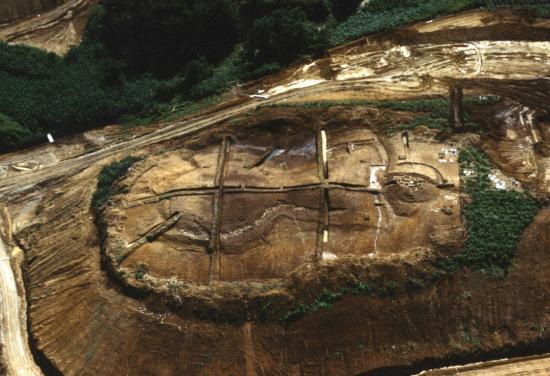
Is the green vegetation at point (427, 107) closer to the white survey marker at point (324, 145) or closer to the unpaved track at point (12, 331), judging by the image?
the white survey marker at point (324, 145)

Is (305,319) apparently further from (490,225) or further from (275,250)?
(490,225)

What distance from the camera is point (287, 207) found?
23.8 meters

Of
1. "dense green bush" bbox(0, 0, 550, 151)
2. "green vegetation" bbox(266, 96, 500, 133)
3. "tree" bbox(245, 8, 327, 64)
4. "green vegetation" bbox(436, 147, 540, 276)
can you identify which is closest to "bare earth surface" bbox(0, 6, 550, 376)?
"green vegetation" bbox(436, 147, 540, 276)

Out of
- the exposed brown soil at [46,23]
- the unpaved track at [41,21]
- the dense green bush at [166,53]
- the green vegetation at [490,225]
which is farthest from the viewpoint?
the unpaved track at [41,21]

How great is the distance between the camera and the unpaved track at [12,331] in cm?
2330

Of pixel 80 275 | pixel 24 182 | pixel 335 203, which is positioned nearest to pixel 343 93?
pixel 335 203

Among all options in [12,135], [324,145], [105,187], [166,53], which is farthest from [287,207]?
[12,135]

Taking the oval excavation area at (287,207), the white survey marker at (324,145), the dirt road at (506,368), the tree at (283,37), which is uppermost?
the tree at (283,37)

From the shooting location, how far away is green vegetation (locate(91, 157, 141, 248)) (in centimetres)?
2525

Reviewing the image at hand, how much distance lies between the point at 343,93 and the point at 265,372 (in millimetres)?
16742

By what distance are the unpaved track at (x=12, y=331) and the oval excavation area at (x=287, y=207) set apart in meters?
6.22

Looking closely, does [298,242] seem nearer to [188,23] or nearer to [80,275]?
[80,275]

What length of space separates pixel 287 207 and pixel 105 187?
34.0ft

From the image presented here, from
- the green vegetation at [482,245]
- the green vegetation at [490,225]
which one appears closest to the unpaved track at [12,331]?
the green vegetation at [482,245]
